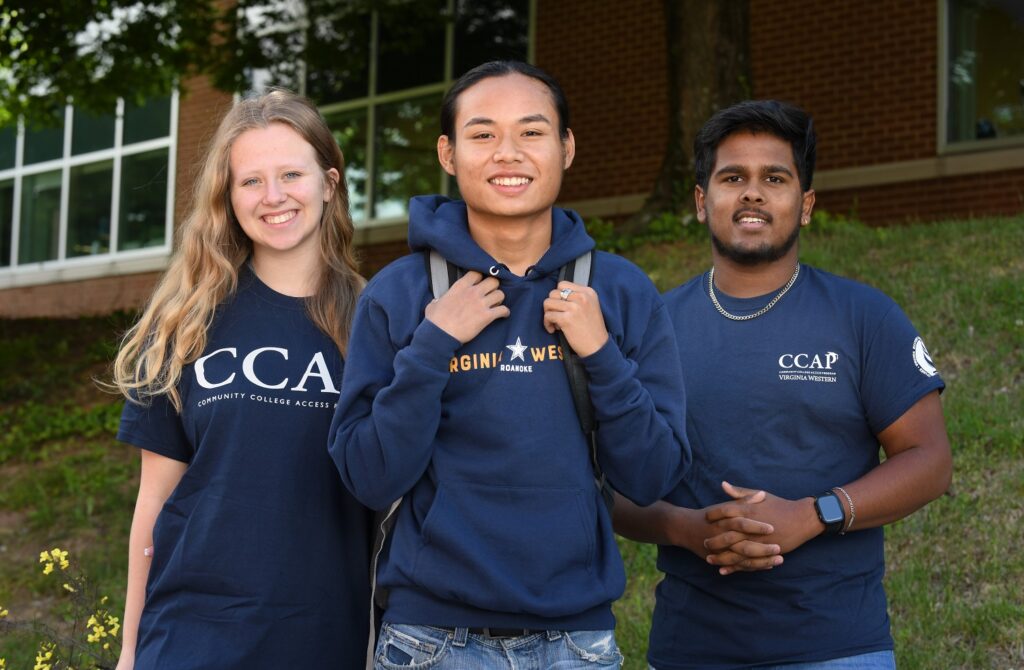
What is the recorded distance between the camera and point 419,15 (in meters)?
12.6

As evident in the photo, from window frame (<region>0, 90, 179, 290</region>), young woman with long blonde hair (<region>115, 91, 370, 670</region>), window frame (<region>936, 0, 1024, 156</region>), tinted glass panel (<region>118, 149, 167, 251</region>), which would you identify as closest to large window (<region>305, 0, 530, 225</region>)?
window frame (<region>0, 90, 179, 290</region>)

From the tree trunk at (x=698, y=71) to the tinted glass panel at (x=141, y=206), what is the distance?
9.82 meters

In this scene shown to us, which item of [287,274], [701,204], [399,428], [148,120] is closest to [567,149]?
[701,204]

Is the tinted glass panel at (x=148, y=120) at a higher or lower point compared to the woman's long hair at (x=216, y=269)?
higher

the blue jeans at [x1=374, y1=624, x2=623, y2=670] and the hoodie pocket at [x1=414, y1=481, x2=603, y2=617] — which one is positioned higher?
the hoodie pocket at [x1=414, y1=481, x2=603, y2=617]

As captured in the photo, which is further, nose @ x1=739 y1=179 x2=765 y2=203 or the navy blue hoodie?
nose @ x1=739 y1=179 x2=765 y2=203

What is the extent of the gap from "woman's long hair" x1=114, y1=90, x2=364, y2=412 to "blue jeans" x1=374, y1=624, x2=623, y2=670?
91 centimetres

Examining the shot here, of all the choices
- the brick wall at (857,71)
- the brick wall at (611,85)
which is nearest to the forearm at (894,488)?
the brick wall at (857,71)

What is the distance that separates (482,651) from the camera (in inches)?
95.1

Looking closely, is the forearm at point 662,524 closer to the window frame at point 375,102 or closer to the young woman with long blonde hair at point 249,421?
the young woman with long blonde hair at point 249,421

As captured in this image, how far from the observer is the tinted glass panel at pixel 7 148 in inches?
786

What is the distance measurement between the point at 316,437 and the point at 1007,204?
8.74 metres

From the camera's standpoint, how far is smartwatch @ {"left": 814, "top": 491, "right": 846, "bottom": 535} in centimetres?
277

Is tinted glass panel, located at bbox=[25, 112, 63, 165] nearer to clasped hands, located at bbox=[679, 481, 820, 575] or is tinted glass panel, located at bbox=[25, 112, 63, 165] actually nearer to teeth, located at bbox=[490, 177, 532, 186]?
teeth, located at bbox=[490, 177, 532, 186]
